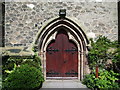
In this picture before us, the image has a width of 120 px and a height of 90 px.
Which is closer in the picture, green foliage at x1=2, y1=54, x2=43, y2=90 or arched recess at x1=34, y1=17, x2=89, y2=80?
green foliage at x1=2, y1=54, x2=43, y2=90

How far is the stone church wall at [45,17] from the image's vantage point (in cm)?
619

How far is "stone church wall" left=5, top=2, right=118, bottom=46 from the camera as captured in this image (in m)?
6.19

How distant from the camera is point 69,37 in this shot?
253 inches

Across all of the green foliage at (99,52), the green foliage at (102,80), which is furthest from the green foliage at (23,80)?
the green foliage at (99,52)

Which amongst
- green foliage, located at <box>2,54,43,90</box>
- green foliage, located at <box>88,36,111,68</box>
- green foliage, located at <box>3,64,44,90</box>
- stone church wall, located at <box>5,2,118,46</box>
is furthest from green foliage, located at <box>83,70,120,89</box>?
green foliage, located at <box>3,64,44,90</box>

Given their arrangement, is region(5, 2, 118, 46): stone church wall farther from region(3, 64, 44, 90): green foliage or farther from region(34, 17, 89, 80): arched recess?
region(3, 64, 44, 90): green foliage

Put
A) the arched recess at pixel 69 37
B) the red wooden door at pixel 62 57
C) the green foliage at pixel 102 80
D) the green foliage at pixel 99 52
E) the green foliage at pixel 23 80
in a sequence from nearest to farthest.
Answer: the green foliage at pixel 23 80 < the green foliage at pixel 102 80 < the green foliage at pixel 99 52 < the arched recess at pixel 69 37 < the red wooden door at pixel 62 57

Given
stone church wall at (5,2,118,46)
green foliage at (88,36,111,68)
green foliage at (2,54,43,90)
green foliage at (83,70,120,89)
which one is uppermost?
stone church wall at (5,2,118,46)

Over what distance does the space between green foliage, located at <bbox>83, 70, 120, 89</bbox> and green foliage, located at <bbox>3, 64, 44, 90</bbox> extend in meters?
2.00

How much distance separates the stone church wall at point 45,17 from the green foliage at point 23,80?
62.3 inches

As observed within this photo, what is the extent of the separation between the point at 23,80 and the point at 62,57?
7.77 feet

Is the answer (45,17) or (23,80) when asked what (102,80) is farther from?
(45,17)

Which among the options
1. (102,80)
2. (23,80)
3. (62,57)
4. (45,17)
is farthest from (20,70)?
(102,80)

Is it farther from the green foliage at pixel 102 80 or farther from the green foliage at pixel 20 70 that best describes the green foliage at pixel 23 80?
the green foliage at pixel 102 80
